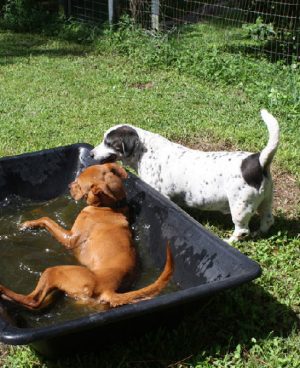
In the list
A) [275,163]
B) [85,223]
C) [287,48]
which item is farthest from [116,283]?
[287,48]

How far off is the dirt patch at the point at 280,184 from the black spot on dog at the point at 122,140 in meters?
1.44

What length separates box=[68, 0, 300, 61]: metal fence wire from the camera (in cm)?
956

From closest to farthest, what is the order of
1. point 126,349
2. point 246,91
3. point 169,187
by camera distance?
point 126,349, point 169,187, point 246,91

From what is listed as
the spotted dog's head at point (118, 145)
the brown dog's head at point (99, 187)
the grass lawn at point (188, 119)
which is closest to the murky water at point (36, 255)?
the grass lawn at point (188, 119)

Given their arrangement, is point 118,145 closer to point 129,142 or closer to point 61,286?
point 129,142

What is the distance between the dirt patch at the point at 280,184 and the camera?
5285mm

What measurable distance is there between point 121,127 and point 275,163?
6.04ft

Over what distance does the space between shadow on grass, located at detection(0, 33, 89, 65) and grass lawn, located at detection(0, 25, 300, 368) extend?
0.08 feet

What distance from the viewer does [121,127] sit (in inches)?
206

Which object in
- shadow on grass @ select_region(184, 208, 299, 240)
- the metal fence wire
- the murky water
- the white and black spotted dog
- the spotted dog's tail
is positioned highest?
the metal fence wire

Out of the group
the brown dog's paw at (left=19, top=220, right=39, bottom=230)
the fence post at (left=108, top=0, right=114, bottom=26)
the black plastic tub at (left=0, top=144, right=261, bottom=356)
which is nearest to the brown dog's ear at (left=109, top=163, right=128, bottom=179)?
the black plastic tub at (left=0, top=144, right=261, bottom=356)

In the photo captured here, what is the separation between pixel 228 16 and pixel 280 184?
623 cm

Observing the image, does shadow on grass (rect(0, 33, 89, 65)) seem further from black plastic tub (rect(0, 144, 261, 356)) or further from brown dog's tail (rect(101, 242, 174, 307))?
brown dog's tail (rect(101, 242, 174, 307))

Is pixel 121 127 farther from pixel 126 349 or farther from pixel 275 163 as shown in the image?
pixel 126 349
